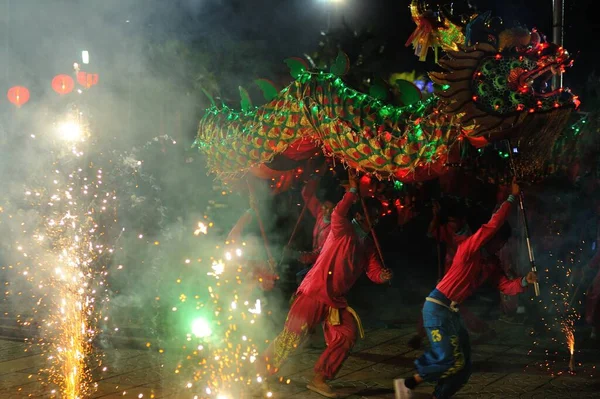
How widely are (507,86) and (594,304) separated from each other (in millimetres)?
3860

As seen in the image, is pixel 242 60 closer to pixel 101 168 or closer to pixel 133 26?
pixel 133 26

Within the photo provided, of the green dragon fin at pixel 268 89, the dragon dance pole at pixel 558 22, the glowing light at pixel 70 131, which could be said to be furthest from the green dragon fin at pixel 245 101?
the glowing light at pixel 70 131

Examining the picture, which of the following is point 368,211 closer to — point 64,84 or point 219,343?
point 219,343

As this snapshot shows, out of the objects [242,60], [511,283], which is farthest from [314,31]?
[511,283]

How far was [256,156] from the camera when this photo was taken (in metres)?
6.33

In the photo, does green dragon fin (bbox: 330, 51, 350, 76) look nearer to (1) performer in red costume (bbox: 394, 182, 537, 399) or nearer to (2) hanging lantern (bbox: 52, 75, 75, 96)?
(1) performer in red costume (bbox: 394, 182, 537, 399)

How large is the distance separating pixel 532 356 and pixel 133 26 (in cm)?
655

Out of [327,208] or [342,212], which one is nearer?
[342,212]

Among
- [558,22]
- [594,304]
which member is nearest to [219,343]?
[594,304]

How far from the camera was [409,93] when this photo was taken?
5.52 metres

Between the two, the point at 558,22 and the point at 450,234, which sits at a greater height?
the point at 558,22

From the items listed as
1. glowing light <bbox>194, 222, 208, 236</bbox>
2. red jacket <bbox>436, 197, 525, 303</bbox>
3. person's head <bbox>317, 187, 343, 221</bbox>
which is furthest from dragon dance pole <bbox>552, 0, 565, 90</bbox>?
glowing light <bbox>194, 222, 208, 236</bbox>

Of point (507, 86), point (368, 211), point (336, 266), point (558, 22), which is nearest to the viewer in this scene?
point (507, 86)

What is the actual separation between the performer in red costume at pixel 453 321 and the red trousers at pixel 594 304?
8.94 feet
